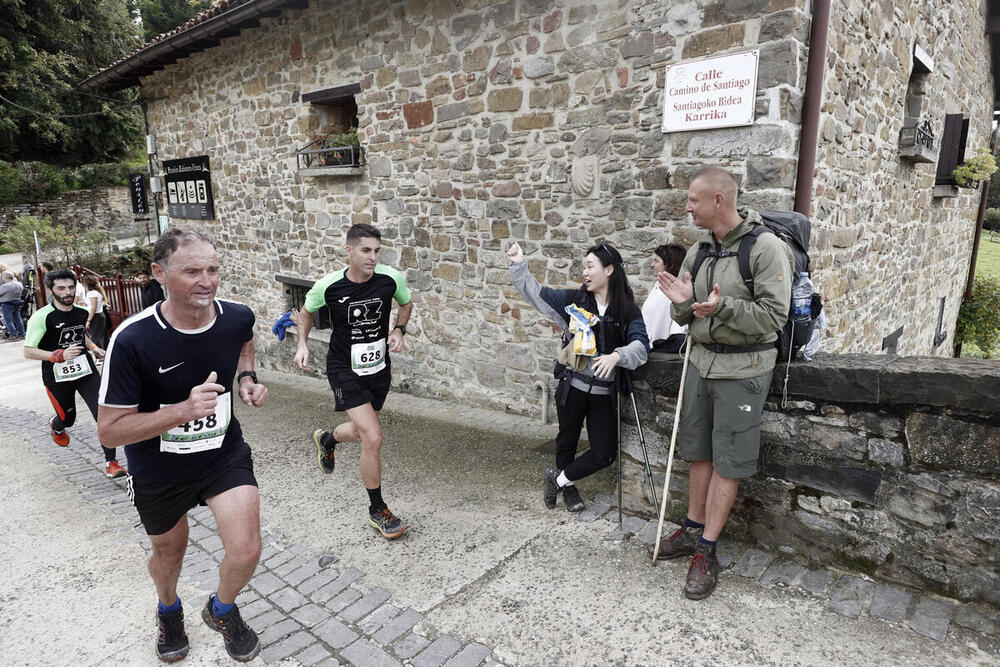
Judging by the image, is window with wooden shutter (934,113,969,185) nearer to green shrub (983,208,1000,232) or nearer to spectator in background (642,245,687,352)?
spectator in background (642,245,687,352)

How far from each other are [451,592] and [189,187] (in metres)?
9.16

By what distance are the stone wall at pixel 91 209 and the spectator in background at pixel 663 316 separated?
23.9m

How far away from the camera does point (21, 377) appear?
9406 mm

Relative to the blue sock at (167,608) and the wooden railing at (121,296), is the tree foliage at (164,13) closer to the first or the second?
the wooden railing at (121,296)

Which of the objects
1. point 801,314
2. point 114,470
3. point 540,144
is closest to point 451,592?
point 801,314

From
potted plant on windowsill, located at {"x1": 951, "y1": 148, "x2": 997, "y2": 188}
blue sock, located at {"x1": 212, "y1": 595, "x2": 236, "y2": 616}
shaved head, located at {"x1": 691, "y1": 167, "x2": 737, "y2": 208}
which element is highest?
potted plant on windowsill, located at {"x1": 951, "y1": 148, "x2": 997, "y2": 188}

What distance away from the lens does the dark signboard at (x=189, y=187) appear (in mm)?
9445

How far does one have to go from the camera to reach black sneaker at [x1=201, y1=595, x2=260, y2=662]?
2.50 m

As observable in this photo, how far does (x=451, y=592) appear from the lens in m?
2.93

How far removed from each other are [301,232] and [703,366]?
643cm

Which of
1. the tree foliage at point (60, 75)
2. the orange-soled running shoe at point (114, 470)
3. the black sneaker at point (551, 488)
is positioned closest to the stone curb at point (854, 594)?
the black sneaker at point (551, 488)

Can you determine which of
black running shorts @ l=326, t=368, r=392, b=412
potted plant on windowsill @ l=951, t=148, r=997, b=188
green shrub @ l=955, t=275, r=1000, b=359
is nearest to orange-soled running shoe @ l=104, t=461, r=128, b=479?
black running shorts @ l=326, t=368, r=392, b=412

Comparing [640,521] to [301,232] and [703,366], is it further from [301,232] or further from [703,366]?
[301,232]

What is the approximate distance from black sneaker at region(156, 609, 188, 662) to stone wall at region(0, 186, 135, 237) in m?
23.5
